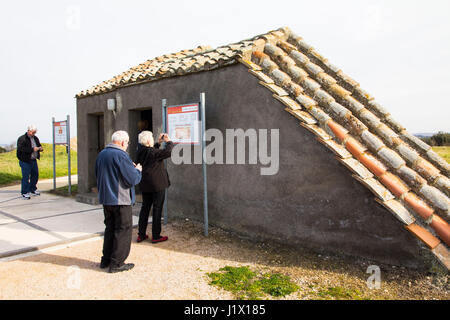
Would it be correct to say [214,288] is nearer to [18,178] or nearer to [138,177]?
[138,177]

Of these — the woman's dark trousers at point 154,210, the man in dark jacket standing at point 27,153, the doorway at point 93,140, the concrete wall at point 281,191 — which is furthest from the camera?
the doorway at point 93,140

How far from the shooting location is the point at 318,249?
467 cm

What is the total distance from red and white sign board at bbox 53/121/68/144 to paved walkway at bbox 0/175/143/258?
5.87 ft

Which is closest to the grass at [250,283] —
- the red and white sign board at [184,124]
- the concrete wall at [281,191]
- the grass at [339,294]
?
the grass at [339,294]

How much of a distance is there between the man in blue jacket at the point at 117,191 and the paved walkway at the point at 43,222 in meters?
1.79

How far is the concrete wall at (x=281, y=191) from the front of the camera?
4.21 m

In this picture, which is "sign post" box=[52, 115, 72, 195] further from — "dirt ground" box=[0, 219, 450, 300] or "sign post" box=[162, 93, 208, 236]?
"dirt ground" box=[0, 219, 450, 300]

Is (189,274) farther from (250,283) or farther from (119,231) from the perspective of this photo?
(119,231)

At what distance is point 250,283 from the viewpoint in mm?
3877

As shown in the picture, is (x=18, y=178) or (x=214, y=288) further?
(x=18, y=178)

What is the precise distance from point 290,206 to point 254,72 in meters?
2.19

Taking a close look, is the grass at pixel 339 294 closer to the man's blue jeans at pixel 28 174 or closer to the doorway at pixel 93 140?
the doorway at pixel 93 140

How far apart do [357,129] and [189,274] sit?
3.18m
